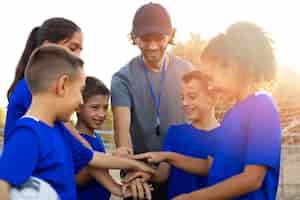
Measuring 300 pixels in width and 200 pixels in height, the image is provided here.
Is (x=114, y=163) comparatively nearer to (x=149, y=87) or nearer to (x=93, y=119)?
(x=93, y=119)

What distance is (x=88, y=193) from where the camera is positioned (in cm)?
328

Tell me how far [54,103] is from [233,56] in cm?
74

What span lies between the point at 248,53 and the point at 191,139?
803 mm

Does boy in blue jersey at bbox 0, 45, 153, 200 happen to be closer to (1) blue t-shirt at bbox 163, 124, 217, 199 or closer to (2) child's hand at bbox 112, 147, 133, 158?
(2) child's hand at bbox 112, 147, 133, 158

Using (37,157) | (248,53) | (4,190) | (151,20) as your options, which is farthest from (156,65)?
(4,190)

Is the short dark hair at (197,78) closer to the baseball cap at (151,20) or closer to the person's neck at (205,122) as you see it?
the person's neck at (205,122)

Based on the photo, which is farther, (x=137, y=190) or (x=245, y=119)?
(x=137, y=190)

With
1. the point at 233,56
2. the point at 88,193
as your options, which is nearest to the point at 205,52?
the point at 233,56

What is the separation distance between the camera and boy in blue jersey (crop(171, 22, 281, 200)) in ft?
8.13

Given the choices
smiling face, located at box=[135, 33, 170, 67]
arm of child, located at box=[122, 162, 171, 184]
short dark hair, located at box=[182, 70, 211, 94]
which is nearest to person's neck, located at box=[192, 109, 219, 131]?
short dark hair, located at box=[182, 70, 211, 94]

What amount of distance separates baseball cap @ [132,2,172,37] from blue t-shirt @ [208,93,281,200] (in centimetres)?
101

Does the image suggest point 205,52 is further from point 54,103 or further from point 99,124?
point 99,124

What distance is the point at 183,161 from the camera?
10.2 ft

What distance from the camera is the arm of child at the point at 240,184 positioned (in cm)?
248
